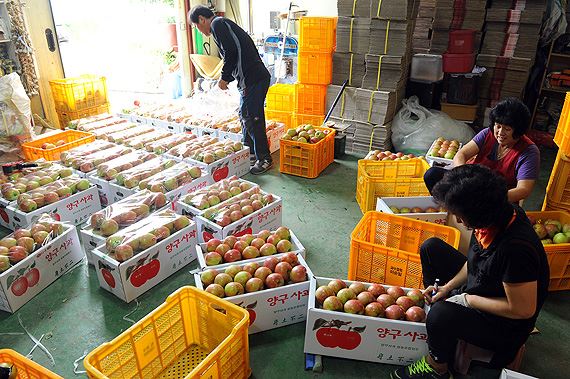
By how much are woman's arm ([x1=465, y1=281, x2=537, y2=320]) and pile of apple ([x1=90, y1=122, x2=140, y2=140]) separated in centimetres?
432

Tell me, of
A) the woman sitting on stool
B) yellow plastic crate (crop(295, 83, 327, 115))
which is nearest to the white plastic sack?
yellow plastic crate (crop(295, 83, 327, 115))

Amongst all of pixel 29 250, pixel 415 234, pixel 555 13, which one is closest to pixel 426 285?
pixel 415 234

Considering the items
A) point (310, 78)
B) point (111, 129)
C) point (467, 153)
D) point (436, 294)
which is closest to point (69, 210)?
point (111, 129)

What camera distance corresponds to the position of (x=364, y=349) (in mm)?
2127

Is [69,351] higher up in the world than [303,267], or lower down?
Answer: lower down

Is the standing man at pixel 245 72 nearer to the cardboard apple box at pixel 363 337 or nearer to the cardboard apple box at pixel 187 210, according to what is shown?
the cardboard apple box at pixel 187 210

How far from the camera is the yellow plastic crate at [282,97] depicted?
18.7ft

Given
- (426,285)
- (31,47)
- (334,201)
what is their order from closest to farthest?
(426,285) → (334,201) → (31,47)

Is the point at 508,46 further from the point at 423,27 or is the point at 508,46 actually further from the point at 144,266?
the point at 144,266

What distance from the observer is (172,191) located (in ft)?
11.0

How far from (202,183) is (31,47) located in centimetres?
327

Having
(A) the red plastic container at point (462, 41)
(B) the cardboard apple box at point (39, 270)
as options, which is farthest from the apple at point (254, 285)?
(A) the red plastic container at point (462, 41)

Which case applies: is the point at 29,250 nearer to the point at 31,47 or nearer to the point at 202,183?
the point at 202,183

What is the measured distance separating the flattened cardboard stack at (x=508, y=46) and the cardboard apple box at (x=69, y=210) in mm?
5291
